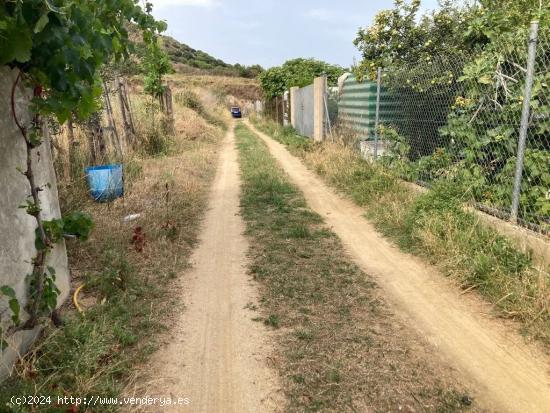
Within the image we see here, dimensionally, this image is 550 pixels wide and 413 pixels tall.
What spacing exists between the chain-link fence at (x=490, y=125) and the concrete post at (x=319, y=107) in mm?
5502

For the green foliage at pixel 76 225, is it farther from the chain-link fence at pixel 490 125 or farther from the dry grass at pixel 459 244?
the chain-link fence at pixel 490 125

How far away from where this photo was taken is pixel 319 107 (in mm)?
13234

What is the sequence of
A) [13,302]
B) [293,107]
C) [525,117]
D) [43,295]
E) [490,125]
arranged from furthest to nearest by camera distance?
[293,107]
[490,125]
[525,117]
[43,295]
[13,302]

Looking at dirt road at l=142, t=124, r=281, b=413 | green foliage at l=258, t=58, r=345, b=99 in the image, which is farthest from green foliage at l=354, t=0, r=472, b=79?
green foliage at l=258, t=58, r=345, b=99

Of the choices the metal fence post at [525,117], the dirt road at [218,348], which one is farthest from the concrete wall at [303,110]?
the dirt road at [218,348]

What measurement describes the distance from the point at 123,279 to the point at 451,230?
3.35 metres

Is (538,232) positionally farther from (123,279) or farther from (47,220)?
(47,220)

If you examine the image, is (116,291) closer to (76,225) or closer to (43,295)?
(76,225)

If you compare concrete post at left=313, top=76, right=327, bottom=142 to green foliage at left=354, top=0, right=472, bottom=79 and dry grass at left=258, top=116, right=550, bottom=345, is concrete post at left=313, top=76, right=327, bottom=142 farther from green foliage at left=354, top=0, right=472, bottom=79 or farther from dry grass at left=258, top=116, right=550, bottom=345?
dry grass at left=258, top=116, right=550, bottom=345

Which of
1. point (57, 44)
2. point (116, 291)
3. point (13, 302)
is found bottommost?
point (116, 291)

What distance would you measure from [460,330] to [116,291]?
288 cm

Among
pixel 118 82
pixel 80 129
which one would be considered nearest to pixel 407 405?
pixel 80 129

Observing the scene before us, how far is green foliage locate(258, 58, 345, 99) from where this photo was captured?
981 inches

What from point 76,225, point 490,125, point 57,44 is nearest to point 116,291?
point 76,225
